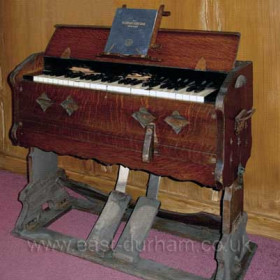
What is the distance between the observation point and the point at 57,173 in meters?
2.87

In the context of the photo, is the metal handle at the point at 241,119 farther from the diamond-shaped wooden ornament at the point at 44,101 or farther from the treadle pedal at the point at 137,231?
the diamond-shaped wooden ornament at the point at 44,101

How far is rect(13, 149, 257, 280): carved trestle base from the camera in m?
2.20

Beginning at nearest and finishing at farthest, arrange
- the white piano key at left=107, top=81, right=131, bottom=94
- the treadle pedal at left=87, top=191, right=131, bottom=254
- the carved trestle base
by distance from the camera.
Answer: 1. the white piano key at left=107, top=81, right=131, bottom=94
2. the carved trestle base
3. the treadle pedal at left=87, top=191, right=131, bottom=254


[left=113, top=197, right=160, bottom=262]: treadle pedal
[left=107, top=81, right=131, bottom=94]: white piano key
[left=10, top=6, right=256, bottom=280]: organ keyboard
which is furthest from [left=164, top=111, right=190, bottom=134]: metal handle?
[left=113, top=197, right=160, bottom=262]: treadle pedal

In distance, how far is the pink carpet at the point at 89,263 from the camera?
7.65 feet

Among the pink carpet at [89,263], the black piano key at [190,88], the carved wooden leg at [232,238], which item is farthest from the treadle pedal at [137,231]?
the black piano key at [190,88]

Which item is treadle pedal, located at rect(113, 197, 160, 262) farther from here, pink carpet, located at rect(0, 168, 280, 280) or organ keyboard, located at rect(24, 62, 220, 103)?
organ keyboard, located at rect(24, 62, 220, 103)

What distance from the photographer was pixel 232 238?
219 centimetres

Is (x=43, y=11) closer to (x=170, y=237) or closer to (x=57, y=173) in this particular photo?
(x=57, y=173)

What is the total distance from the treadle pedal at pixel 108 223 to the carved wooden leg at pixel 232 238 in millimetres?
615

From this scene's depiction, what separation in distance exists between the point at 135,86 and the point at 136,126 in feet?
0.59

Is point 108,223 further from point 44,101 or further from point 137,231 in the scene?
point 44,101

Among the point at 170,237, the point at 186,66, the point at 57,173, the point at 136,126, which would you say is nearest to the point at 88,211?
the point at 57,173

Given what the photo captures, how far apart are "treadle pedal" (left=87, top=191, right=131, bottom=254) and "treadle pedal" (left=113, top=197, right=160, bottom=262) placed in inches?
3.4
